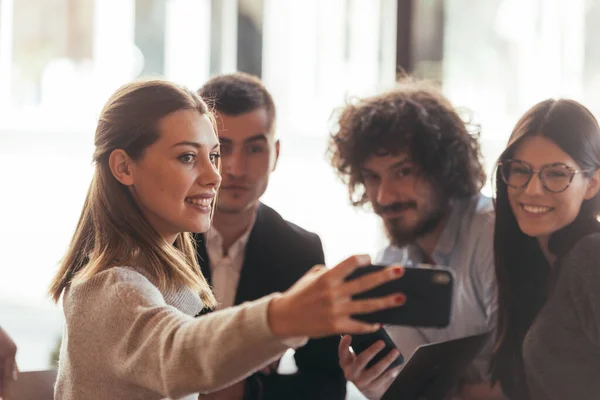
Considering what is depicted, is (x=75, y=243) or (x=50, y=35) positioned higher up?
(x=50, y=35)

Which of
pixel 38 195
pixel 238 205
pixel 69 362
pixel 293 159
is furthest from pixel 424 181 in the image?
pixel 38 195

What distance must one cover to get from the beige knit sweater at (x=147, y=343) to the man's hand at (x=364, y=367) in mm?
576

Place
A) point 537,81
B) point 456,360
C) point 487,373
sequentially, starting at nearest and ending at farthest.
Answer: point 456,360, point 487,373, point 537,81

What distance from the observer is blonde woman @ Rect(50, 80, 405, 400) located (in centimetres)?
82

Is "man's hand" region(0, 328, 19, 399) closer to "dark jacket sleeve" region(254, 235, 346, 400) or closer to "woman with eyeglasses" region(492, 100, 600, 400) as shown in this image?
"dark jacket sleeve" region(254, 235, 346, 400)

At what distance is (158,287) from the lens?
1.08 meters

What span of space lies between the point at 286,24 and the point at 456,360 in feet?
5.23

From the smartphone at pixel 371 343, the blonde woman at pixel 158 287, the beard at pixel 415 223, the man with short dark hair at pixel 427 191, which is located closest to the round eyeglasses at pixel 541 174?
the man with short dark hair at pixel 427 191

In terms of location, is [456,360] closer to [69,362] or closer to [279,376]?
[279,376]

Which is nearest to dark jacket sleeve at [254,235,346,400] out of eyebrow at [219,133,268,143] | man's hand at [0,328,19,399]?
eyebrow at [219,133,268,143]

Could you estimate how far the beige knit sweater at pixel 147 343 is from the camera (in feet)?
2.76

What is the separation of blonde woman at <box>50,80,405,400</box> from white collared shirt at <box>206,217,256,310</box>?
1.91 feet

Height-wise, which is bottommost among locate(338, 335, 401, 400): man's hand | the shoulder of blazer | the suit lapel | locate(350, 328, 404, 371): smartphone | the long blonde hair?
locate(338, 335, 401, 400): man's hand

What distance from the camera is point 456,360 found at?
5.49ft
